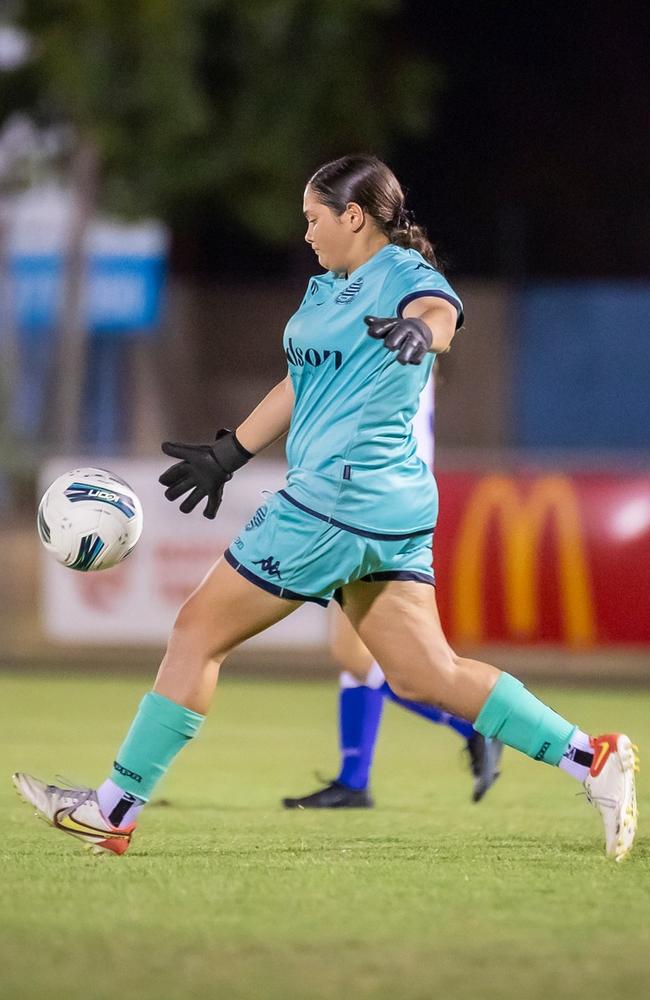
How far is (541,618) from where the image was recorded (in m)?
13.1

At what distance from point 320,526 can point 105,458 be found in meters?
8.96

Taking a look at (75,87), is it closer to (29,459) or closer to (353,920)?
(29,459)

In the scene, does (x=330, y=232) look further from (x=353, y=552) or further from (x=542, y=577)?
(x=542, y=577)

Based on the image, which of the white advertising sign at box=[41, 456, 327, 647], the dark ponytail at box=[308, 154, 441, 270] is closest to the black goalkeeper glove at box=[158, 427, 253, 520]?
the dark ponytail at box=[308, 154, 441, 270]

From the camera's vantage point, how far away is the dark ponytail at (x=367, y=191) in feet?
18.6

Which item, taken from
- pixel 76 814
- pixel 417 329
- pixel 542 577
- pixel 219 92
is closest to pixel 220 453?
pixel 417 329

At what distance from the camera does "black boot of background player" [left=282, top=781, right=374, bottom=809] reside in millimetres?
7195

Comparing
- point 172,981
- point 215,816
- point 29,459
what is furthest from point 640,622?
point 172,981

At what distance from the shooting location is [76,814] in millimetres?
5633

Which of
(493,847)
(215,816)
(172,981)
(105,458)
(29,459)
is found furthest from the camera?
(29,459)

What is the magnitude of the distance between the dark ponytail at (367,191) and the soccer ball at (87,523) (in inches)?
45.0

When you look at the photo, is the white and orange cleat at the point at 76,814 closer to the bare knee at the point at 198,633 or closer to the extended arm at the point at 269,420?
the bare knee at the point at 198,633

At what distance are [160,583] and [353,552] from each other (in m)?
8.11


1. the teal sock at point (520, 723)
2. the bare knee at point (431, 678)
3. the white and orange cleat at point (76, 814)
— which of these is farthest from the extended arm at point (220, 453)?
the teal sock at point (520, 723)
